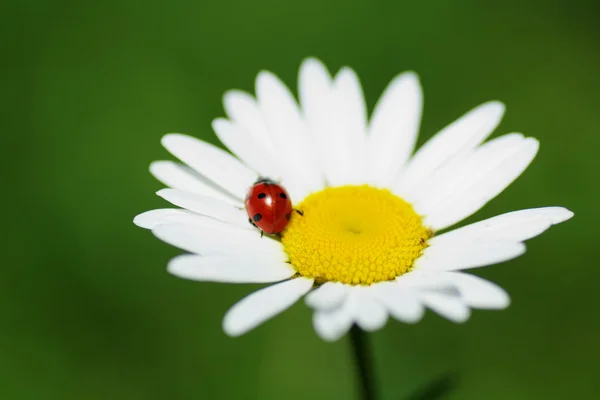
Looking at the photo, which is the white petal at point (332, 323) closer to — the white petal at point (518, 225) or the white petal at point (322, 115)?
the white petal at point (518, 225)

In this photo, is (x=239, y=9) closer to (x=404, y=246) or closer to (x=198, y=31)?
(x=198, y=31)

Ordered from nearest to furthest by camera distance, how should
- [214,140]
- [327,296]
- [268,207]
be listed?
[327,296], [268,207], [214,140]

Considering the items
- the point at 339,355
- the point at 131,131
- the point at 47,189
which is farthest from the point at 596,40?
the point at 47,189

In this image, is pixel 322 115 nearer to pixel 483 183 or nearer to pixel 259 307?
pixel 483 183

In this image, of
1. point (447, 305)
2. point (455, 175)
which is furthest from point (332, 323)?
point (455, 175)

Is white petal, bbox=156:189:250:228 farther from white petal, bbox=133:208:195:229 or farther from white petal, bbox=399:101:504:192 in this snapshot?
white petal, bbox=399:101:504:192

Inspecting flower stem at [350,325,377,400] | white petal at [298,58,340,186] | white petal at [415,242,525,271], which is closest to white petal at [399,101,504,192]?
white petal at [298,58,340,186]

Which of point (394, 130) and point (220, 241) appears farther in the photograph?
point (394, 130)
